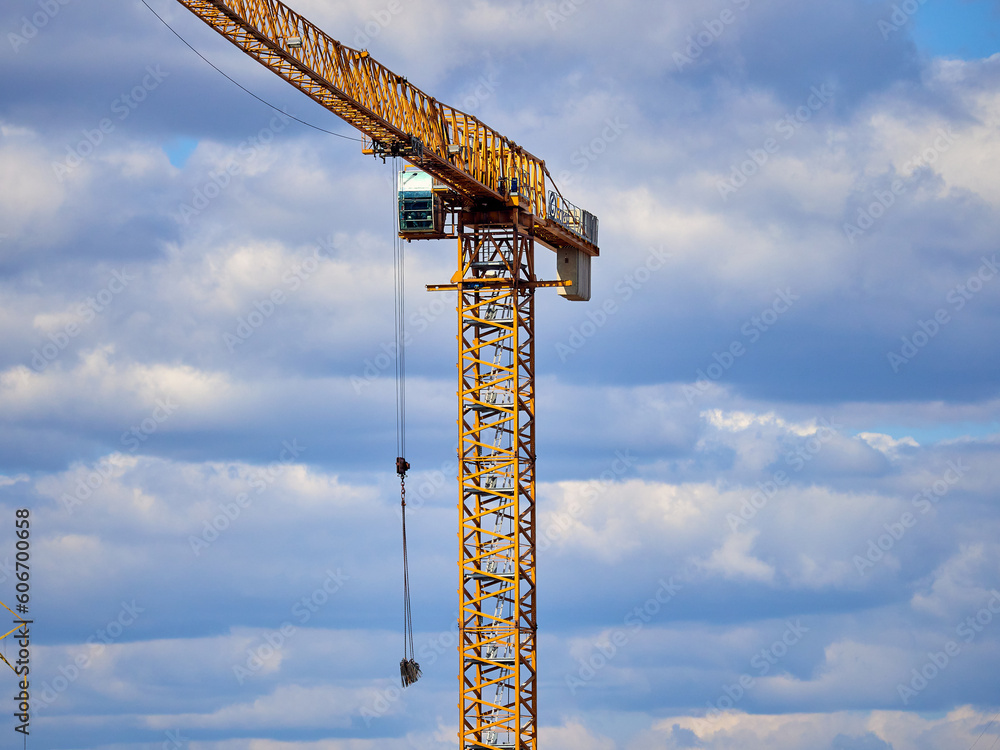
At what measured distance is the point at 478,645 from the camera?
10981cm

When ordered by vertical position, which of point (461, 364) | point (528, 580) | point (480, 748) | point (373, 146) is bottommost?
point (480, 748)

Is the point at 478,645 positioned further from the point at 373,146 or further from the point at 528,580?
the point at 373,146

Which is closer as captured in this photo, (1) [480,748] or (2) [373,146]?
(2) [373,146]

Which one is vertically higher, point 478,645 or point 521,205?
point 521,205

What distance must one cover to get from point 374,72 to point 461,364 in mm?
20154

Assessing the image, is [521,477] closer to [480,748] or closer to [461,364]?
[461,364]

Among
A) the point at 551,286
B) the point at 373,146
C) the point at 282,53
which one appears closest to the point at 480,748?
the point at 551,286

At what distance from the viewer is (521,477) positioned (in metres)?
110

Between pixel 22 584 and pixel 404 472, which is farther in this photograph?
pixel 404 472

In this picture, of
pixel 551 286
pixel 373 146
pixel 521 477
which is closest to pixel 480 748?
pixel 521 477

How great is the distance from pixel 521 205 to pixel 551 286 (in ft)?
19.0

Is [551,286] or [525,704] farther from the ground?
[551,286]

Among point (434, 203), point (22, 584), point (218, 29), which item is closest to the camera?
point (218, 29)

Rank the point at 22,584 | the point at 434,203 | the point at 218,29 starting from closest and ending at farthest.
Answer: the point at 218,29 → the point at 22,584 → the point at 434,203
